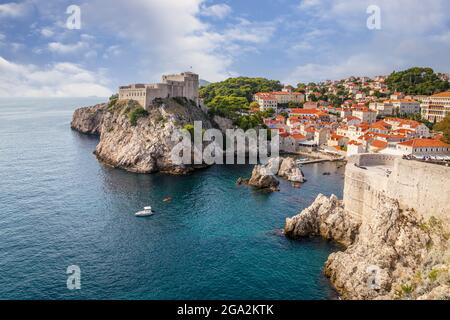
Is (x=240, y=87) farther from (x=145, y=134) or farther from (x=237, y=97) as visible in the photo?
(x=145, y=134)

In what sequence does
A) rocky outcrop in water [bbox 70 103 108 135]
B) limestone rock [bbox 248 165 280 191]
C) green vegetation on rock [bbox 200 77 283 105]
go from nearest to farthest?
limestone rock [bbox 248 165 280 191], rocky outcrop in water [bbox 70 103 108 135], green vegetation on rock [bbox 200 77 283 105]

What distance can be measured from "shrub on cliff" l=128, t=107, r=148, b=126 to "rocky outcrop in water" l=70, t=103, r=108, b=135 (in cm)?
3634

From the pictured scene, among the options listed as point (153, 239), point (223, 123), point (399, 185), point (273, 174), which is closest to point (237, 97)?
point (223, 123)

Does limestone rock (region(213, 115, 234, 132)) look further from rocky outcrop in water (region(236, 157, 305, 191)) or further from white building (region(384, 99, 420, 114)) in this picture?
white building (region(384, 99, 420, 114))

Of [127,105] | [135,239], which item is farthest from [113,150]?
[135,239]

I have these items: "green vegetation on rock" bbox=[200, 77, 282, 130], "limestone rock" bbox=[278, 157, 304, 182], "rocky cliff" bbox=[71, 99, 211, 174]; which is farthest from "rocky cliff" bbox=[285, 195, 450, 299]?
"green vegetation on rock" bbox=[200, 77, 282, 130]

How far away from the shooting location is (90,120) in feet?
343

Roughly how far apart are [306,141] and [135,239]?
53.7m

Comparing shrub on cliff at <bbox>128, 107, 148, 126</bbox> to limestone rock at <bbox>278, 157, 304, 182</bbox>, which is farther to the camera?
shrub on cliff at <bbox>128, 107, 148, 126</bbox>

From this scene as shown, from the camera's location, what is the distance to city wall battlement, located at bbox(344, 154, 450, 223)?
79.1 ft

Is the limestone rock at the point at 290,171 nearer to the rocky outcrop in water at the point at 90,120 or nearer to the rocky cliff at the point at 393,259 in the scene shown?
the rocky cliff at the point at 393,259

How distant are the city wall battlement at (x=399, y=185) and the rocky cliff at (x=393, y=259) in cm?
74

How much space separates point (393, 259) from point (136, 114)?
53.8 meters
